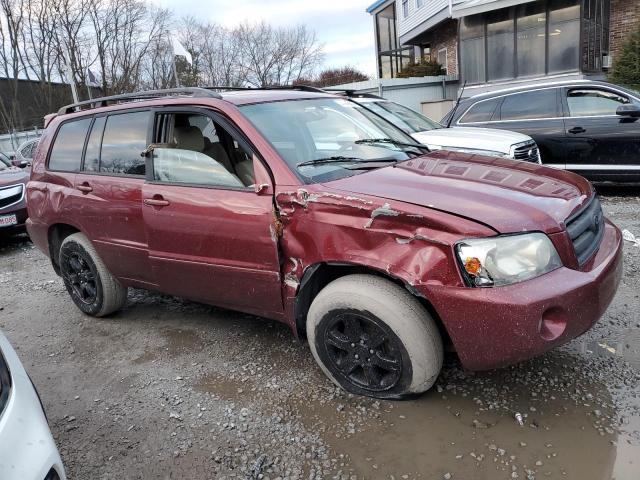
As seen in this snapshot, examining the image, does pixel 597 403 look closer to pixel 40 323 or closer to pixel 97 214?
pixel 97 214

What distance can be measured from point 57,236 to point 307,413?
2985mm

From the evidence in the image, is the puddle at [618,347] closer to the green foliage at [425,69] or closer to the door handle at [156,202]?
the door handle at [156,202]

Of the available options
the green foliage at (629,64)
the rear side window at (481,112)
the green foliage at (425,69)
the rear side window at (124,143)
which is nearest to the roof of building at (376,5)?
the green foliage at (425,69)

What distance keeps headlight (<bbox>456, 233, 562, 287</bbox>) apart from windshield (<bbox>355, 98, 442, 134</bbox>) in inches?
180

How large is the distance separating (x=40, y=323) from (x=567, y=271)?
423 cm

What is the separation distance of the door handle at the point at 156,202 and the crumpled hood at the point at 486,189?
120 centimetres

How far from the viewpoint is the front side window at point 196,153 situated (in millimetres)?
3229

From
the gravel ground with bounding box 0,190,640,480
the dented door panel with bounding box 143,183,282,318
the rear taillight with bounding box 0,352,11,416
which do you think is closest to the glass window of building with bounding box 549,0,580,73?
the gravel ground with bounding box 0,190,640,480

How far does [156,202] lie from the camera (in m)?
3.40

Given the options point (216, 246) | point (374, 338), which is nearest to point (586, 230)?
point (374, 338)

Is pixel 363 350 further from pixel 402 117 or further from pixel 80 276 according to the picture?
pixel 402 117

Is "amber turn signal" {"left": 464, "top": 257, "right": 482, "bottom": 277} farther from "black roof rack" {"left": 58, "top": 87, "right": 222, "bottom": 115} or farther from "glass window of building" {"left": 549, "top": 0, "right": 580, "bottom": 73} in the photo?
"glass window of building" {"left": 549, "top": 0, "right": 580, "bottom": 73}

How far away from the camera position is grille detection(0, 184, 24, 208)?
7293 millimetres

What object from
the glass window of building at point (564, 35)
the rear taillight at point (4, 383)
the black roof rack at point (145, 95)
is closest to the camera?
the rear taillight at point (4, 383)
